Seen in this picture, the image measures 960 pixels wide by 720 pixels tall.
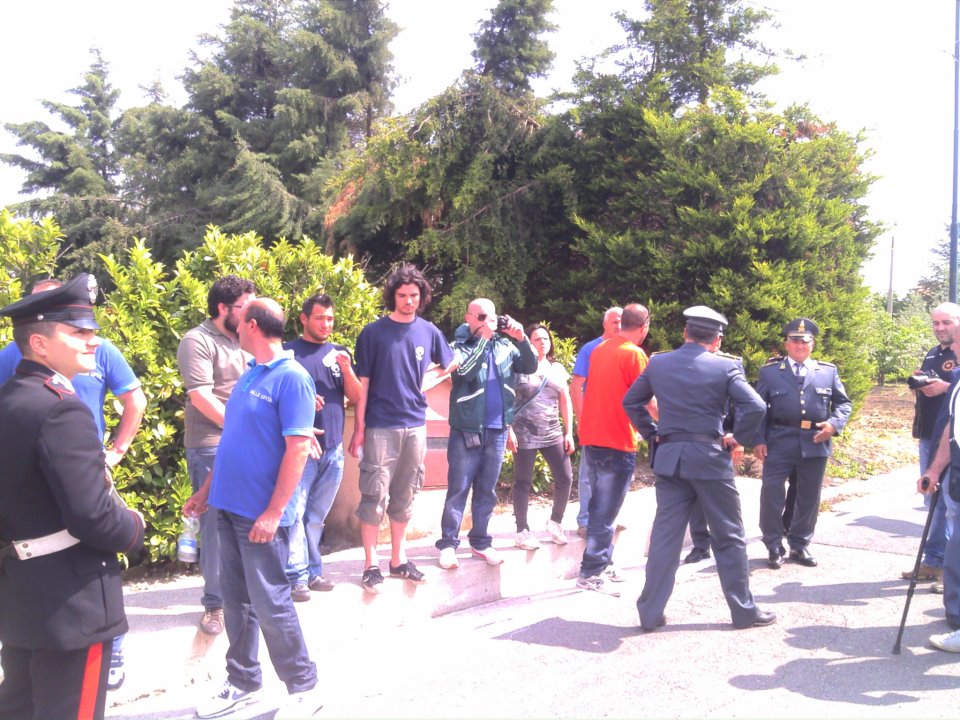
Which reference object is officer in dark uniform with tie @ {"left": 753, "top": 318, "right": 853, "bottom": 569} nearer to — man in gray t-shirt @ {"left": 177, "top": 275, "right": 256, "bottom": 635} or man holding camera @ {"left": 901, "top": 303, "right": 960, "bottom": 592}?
man holding camera @ {"left": 901, "top": 303, "right": 960, "bottom": 592}

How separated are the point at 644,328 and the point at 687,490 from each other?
1.37 meters

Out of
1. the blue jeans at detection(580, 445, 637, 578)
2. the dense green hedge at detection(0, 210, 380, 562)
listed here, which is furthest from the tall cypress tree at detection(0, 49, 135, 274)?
the blue jeans at detection(580, 445, 637, 578)

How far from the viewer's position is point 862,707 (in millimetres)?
4000

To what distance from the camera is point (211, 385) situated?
177 inches

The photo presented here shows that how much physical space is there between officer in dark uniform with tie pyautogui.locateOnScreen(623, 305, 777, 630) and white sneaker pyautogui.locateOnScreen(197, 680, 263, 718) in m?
2.50

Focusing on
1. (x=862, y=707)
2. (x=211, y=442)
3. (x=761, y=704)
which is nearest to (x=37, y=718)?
(x=211, y=442)

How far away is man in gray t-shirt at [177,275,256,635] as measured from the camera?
14.5 ft

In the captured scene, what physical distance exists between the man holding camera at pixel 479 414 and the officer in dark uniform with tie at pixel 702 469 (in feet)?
3.67

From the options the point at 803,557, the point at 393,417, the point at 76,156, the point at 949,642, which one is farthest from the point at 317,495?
the point at 76,156

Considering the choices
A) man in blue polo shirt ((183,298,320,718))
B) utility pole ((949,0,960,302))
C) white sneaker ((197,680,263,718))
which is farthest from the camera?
utility pole ((949,0,960,302))

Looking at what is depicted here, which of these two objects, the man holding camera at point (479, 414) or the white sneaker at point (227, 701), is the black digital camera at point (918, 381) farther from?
the white sneaker at point (227, 701)

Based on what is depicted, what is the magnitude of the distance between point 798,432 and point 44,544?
17.9 feet

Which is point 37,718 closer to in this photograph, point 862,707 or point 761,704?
point 761,704

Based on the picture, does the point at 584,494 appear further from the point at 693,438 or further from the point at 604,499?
the point at 693,438
